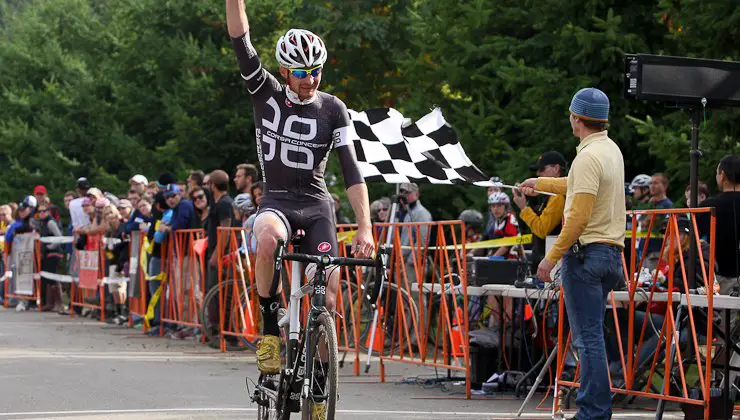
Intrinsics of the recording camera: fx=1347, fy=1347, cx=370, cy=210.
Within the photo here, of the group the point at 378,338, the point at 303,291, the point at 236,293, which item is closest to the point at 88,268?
the point at 236,293

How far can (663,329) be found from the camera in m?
8.04

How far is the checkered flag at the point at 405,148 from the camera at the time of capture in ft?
Answer: 38.0

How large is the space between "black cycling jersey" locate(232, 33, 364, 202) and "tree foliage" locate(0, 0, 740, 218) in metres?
6.40

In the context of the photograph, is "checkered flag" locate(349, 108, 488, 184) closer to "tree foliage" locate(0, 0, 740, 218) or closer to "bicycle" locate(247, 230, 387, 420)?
"tree foliage" locate(0, 0, 740, 218)

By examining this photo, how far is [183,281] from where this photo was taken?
16.1 meters

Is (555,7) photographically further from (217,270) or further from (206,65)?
(206,65)

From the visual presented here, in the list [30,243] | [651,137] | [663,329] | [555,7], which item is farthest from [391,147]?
[30,243]

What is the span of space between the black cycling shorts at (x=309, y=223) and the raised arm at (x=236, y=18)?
2.94 feet

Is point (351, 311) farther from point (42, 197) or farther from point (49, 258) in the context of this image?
point (42, 197)

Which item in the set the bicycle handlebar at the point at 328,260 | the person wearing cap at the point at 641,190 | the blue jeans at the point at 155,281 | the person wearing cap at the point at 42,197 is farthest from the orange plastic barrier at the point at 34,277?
the bicycle handlebar at the point at 328,260

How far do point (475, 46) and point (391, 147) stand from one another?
6.23 meters

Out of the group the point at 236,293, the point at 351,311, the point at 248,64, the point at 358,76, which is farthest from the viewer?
the point at 358,76

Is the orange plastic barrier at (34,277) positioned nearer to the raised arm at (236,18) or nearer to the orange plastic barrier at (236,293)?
the orange plastic barrier at (236,293)

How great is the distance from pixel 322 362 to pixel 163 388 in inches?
166
